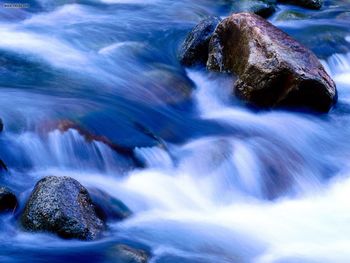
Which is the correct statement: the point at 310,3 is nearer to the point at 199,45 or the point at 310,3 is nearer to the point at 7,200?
the point at 199,45

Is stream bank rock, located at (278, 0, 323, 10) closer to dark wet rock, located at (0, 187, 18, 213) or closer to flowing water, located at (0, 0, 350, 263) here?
flowing water, located at (0, 0, 350, 263)

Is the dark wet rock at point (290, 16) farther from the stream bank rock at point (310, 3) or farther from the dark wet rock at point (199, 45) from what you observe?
the dark wet rock at point (199, 45)

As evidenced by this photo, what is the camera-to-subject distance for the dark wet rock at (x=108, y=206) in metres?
5.33

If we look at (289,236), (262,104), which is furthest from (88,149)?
(262,104)

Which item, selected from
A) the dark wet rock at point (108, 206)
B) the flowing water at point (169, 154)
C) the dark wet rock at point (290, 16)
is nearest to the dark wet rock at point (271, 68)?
the flowing water at point (169, 154)

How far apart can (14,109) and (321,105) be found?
13.1 ft

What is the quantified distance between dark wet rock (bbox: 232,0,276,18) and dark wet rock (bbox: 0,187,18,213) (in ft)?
25.6

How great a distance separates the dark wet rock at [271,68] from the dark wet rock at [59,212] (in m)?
3.49

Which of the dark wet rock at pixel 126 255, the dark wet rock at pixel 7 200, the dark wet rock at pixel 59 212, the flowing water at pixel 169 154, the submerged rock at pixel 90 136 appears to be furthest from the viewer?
the submerged rock at pixel 90 136

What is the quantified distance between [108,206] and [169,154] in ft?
4.42

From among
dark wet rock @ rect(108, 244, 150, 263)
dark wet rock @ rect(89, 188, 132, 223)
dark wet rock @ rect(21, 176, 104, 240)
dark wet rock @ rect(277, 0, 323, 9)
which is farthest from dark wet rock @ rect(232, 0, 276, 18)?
dark wet rock @ rect(108, 244, 150, 263)

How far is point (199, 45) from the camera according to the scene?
8984 millimetres

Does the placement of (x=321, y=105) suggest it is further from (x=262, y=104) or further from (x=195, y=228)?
(x=195, y=228)

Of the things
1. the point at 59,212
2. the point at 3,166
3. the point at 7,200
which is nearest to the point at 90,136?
the point at 3,166
